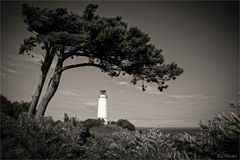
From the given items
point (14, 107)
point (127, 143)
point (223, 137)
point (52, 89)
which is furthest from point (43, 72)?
point (14, 107)

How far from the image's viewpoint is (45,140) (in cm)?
701

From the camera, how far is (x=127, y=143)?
6.61 meters

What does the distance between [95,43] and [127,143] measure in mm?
8299

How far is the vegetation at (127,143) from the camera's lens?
5980 millimetres

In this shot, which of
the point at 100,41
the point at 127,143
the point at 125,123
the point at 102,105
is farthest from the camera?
the point at 102,105

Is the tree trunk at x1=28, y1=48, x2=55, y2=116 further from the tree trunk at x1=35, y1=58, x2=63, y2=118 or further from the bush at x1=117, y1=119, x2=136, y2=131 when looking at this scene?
the bush at x1=117, y1=119, x2=136, y2=131

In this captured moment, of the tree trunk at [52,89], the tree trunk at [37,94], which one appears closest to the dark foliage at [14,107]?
the tree trunk at [37,94]

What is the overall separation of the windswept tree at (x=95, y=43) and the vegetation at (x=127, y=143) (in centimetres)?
526

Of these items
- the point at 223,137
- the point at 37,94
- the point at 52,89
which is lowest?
the point at 223,137

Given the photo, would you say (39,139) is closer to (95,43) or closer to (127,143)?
(127,143)

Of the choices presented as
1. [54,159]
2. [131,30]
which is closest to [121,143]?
[54,159]

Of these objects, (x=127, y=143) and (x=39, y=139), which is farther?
(x=39, y=139)

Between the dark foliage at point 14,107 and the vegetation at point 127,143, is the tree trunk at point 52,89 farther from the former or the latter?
the dark foliage at point 14,107

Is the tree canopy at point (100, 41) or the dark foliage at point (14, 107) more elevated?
the tree canopy at point (100, 41)
